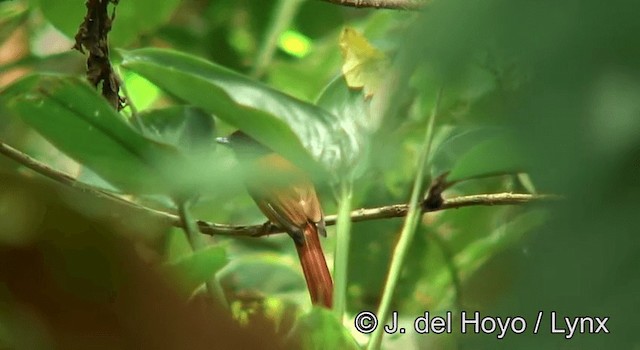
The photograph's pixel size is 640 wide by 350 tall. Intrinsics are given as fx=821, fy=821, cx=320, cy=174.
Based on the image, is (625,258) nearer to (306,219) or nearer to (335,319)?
(335,319)

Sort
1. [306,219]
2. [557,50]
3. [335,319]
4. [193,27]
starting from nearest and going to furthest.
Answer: [557,50] < [335,319] < [306,219] < [193,27]

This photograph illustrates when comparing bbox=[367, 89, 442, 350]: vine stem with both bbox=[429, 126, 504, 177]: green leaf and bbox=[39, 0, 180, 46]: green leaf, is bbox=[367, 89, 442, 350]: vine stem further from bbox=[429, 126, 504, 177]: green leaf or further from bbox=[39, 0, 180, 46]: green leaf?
bbox=[39, 0, 180, 46]: green leaf

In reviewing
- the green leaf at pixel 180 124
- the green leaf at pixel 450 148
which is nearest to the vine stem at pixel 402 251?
the green leaf at pixel 450 148

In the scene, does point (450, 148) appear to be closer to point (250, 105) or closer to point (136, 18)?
point (250, 105)

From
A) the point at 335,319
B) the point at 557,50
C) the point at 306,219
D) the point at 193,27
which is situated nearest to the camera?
the point at 557,50

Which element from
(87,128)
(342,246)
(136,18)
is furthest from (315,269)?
(136,18)

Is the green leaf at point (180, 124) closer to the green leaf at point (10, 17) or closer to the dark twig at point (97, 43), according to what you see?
the dark twig at point (97, 43)

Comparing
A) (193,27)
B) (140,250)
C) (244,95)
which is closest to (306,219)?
(244,95)
